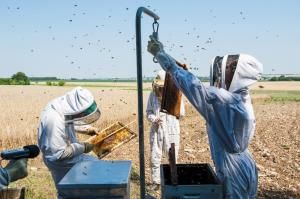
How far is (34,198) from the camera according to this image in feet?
25.0

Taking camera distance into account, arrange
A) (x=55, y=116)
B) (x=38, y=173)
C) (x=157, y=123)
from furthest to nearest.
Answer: (x=38, y=173) → (x=157, y=123) → (x=55, y=116)

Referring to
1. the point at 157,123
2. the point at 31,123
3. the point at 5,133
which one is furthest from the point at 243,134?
the point at 31,123

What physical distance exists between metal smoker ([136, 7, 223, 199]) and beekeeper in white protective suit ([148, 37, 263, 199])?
0.17 m

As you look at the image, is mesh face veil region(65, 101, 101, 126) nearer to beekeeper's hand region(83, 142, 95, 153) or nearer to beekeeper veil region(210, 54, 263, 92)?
beekeeper's hand region(83, 142, 95, 153)

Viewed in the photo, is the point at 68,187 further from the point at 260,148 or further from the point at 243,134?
the point at 260,148

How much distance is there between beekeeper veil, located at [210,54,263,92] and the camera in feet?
14.1

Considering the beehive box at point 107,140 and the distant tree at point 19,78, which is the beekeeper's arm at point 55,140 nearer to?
the beehive box at point 107,140

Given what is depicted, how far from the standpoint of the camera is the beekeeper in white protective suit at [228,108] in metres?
4.04

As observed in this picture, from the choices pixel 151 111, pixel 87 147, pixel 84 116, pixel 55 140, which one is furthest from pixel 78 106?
pixel 151 111

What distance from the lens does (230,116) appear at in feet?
13.5

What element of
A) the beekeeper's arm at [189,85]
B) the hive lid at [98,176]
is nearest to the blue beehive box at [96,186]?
the hive lid at [98,176]

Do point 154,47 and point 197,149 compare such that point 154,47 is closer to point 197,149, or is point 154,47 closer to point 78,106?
point 78,106

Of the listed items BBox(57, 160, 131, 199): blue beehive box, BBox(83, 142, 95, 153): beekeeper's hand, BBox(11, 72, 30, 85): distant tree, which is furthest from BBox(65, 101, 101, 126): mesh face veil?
BBox(11, 72, 30, 85): distant tree

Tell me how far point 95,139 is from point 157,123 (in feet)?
7.97
